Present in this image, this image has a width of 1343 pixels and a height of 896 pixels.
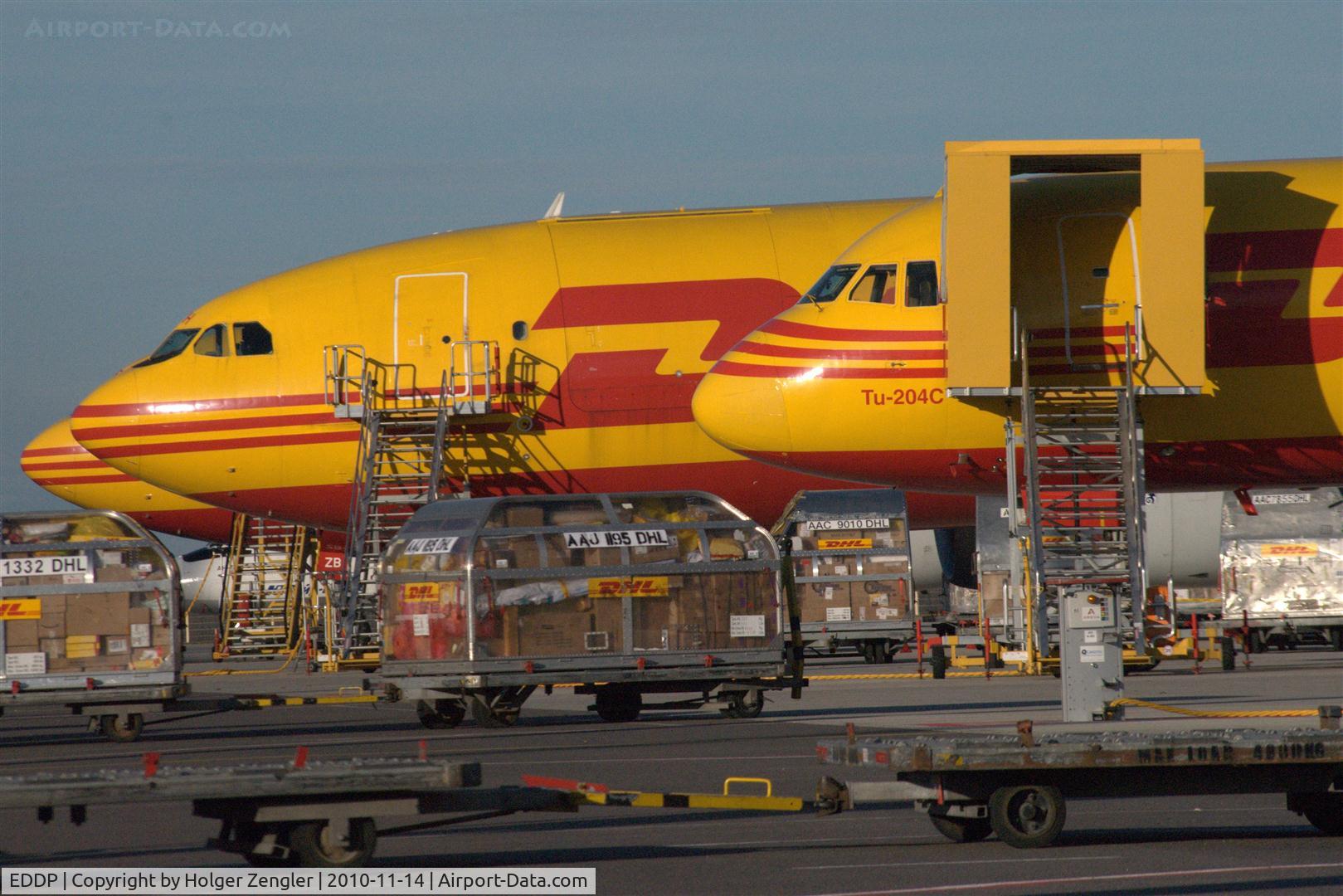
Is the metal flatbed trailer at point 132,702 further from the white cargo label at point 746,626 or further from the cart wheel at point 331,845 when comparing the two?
the cart wheel at point 331,845

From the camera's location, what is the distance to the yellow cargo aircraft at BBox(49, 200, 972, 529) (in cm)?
2728

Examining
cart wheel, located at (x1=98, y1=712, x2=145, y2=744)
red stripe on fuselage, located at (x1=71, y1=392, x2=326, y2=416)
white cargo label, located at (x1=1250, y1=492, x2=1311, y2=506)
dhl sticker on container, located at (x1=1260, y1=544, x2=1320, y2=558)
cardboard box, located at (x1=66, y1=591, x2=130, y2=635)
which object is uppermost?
red stripe on fuselage, located at (x1=71, y1=392, x2=326, y2=416)

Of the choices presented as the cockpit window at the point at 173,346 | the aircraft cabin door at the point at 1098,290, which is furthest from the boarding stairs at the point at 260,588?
the aircraft cabin door at the point at 1098,290

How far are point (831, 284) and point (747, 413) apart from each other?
6.64ft

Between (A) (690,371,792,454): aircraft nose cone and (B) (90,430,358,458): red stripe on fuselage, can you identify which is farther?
(B) (90,430,358,458): red stripe on fuselage

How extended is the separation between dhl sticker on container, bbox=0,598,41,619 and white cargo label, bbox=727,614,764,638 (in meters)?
7.98

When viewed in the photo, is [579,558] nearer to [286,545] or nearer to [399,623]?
[399,623]

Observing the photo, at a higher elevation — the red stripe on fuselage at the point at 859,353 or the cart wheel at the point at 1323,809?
the red stripe on fuselage at the point at 859,353

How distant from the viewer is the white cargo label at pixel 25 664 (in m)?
20.2

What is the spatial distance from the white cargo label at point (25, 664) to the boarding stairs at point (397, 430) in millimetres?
7525

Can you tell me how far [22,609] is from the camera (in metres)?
20.4

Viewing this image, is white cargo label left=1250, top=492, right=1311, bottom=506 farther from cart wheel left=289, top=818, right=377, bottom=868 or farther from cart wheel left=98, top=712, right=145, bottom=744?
cart wheel left=289, top=818, right=377, bottom=868

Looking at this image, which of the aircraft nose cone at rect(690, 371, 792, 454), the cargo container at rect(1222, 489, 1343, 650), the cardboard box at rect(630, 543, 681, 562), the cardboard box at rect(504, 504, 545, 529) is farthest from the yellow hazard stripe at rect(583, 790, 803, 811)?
the cargo container at rect(1222, 489, 1343, 650)

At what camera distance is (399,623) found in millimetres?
20406
